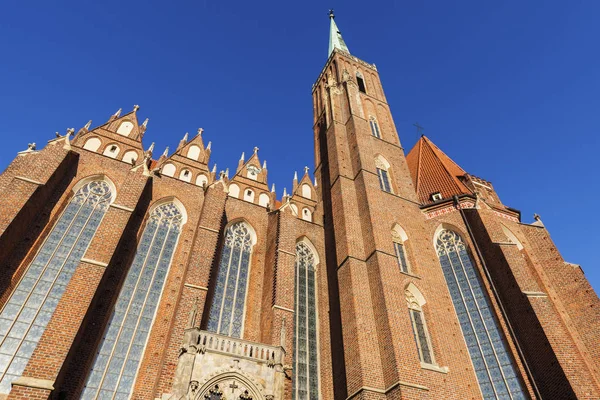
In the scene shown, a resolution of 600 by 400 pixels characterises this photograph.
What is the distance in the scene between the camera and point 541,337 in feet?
40.1

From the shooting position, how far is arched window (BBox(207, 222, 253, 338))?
1333 centimetres

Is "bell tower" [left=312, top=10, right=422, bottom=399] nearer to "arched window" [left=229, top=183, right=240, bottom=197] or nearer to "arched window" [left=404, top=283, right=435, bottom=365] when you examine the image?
"arched window" [left=404, top=283, right=435, bottom=365]

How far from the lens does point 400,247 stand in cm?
1612

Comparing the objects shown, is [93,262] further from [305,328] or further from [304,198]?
[304,198]

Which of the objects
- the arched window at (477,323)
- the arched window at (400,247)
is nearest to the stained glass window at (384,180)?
the arched window at (400,247)

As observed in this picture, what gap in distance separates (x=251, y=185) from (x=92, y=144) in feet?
22.6

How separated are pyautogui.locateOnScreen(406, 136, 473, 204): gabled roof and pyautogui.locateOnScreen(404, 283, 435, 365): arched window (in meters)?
6.07

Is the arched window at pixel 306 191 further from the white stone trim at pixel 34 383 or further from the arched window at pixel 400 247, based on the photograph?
the white stone trim at pixel 34 383

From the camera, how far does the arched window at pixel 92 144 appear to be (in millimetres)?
16219

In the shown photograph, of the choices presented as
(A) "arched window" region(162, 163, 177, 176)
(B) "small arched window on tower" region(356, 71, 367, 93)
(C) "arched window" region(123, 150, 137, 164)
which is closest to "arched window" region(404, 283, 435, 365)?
(A) "arched window" region(162, 163, 177, 176)

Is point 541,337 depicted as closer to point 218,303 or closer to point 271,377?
point 271,377

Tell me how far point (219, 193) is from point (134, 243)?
3.57 metres

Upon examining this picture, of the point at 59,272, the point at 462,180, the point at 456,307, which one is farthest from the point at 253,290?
the point at 462,180

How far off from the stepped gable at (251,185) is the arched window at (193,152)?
78.5 inches
